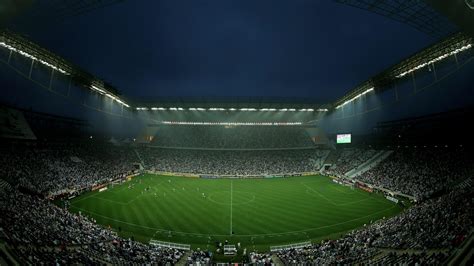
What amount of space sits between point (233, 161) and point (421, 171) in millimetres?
42790

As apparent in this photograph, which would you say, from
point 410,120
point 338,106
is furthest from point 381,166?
point 338,106

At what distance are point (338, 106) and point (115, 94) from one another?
5801cm

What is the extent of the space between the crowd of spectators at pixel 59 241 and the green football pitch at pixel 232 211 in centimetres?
452

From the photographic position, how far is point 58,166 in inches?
1780

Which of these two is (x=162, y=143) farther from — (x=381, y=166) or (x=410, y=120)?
(x=410, y=120)

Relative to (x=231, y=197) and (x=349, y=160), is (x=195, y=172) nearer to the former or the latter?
(x=231, y=197)

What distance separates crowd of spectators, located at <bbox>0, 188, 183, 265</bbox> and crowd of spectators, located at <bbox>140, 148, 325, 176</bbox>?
141ft

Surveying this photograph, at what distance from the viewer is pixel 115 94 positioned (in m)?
63.4

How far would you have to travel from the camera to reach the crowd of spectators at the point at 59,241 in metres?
16.1

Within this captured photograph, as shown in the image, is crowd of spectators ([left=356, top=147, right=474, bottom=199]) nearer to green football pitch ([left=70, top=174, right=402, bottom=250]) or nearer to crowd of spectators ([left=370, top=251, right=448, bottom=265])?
green football pitch ([left=70, top=174, right=402, bottom=250])

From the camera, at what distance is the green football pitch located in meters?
27.5

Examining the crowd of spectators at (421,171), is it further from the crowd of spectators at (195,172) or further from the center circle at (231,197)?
the center circle at (231,197)

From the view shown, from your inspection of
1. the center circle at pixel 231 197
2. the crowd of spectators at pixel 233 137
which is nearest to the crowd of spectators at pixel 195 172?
the crowd of spectators at pixel 233 137

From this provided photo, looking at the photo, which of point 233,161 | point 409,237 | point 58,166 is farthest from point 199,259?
point 233,161
